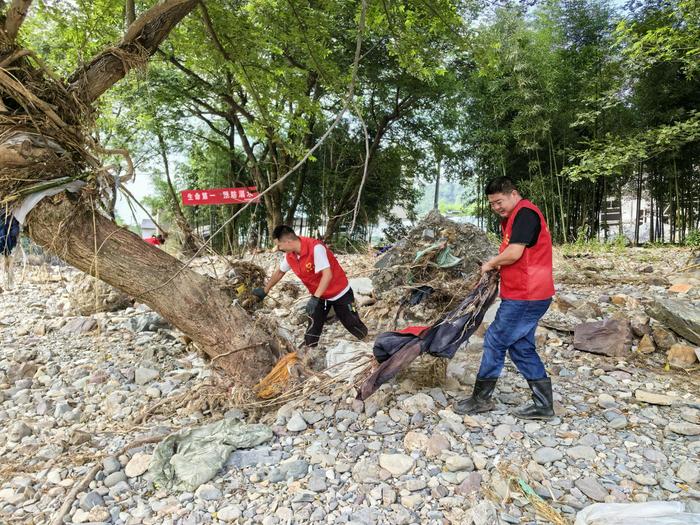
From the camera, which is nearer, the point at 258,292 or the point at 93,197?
the point at 93,197

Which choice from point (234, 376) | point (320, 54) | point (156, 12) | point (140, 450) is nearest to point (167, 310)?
point (234, 376)

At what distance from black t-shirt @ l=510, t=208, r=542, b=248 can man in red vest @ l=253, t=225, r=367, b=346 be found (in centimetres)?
166

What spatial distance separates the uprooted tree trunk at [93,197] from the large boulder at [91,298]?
128 inches

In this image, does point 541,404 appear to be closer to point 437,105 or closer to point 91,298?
point 91,298

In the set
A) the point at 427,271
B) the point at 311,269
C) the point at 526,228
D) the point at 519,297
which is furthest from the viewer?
the point at 427,271

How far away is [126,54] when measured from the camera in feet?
9.95

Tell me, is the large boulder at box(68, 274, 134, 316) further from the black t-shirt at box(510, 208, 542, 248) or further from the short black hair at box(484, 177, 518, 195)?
the black t-shirt at box(510, 208, 542, 248)

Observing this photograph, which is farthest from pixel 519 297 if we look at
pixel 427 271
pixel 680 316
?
pixel 680 316

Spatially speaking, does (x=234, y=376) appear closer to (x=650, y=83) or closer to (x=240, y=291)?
(x=240, y=291)

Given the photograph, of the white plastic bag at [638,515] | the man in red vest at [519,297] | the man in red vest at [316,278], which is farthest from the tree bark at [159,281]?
the white plastic bag at [638,515]

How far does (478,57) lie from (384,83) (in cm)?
777

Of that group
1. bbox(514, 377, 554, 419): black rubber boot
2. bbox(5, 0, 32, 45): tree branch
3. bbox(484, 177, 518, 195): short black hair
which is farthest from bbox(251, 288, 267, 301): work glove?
bbox(5, 0, 32, 45): tree branch

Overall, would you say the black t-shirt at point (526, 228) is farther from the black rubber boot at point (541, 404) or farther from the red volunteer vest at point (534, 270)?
the black rubber boot at point (541, 404)

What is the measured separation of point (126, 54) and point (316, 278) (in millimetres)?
2212
